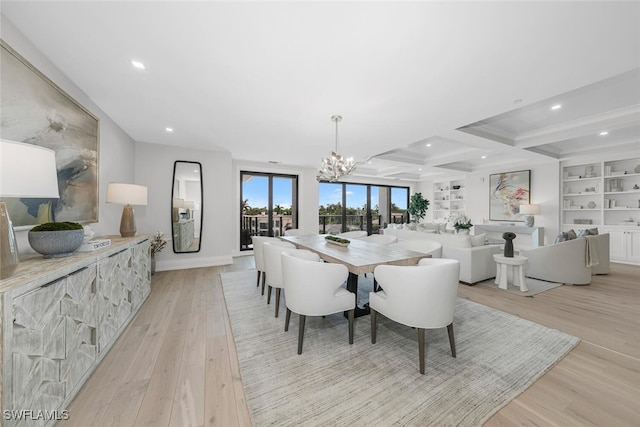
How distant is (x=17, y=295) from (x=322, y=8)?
225 cm

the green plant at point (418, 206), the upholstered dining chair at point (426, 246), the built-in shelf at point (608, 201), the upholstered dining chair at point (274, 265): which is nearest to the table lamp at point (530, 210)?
the built-in shelf at point (608, 201)

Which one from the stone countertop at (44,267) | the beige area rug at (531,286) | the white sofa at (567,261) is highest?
the stone countertop at (44,267)

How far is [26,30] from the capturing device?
1.68 meters

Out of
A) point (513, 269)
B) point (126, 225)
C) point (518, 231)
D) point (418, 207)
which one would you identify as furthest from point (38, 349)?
point (418, 207)

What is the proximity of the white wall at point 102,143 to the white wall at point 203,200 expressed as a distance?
1.10 feet

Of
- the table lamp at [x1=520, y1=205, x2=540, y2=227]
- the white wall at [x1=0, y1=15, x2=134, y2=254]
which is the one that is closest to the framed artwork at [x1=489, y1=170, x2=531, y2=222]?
the table lamp at [x1=520, y1=205, x2=540, y2=227]

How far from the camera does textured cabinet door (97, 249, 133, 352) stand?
1872 millimetres

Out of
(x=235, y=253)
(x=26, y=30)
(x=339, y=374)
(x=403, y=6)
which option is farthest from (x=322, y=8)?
(x=235, y=253)

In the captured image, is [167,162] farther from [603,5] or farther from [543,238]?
[543,238]

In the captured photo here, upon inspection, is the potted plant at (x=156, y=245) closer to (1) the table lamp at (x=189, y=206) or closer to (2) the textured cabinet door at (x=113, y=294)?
(1) the table lamp at (x=189, y=206)

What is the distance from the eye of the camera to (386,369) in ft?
5.86

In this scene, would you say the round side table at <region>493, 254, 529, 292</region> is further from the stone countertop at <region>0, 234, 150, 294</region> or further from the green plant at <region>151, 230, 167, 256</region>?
the green plant at <region>151, 230, 167, 256</region>

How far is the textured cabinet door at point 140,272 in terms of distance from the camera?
105 inches

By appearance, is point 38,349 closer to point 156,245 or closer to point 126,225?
point 126,225
